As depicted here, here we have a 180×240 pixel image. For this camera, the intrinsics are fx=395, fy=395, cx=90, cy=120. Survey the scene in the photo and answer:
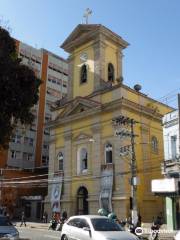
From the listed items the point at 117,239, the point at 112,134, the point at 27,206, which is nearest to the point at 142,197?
the point at 112,134

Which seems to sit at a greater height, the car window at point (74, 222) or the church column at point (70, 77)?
the church column at point (70, 77)

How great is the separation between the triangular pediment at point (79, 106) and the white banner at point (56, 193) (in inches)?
295

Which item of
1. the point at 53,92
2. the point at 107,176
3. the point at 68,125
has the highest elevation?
the point at 53,92

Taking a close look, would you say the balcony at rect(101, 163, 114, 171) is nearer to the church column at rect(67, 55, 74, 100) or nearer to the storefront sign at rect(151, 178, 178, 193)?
the storefront sign at rect(151, 178, 178, 193)

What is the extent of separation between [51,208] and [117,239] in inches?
1196

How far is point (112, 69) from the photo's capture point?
4625 cm

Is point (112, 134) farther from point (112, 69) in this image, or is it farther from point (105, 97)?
point (112, 69)

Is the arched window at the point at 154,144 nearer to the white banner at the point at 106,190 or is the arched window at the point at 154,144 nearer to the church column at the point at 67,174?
the white banner at the point at 106,190

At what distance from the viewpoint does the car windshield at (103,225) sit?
16094mm

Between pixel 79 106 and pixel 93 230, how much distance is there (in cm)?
2901

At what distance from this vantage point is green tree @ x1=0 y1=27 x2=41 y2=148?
1473cm

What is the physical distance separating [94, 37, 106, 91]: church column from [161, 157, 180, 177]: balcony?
1516cm

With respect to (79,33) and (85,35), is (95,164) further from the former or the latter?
(79,33)

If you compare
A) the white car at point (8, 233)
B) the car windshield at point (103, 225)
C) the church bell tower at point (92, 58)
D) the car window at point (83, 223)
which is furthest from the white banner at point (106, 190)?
the car windshield at point (103, 225)
